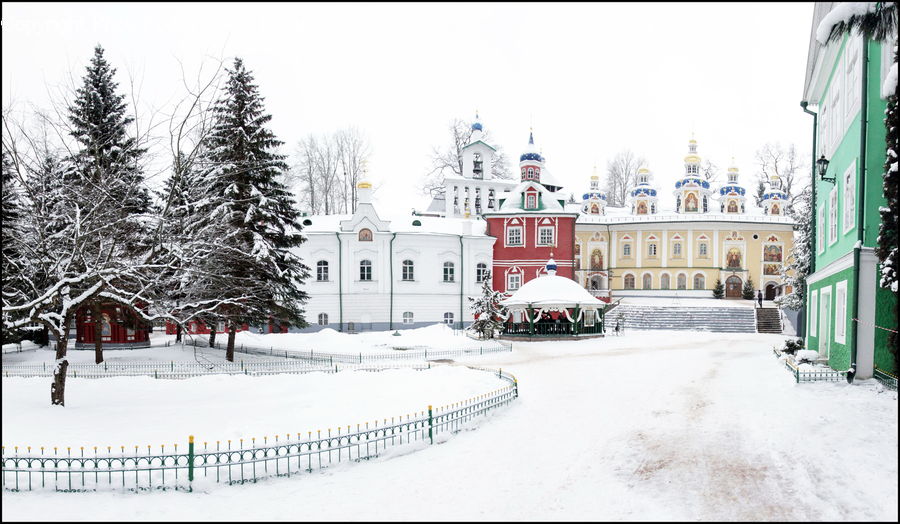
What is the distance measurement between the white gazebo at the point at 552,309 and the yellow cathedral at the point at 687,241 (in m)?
19.0

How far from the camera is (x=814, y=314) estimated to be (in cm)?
2020

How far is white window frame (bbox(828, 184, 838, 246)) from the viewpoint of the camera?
56.9 ft

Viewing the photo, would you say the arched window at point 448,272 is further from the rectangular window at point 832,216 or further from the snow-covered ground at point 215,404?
the rectangular window at point 832,216

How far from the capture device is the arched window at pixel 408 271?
3981 centimetres

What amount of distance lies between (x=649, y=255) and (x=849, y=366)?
1556 inches

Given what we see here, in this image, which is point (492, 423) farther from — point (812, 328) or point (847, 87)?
point (812, 328)

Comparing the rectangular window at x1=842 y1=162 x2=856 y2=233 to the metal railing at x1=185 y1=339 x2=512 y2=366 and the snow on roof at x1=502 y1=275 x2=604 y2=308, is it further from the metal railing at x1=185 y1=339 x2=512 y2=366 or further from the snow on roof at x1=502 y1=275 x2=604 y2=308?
the snow on roof at x1=502 y1=275 x2=604 y2=308

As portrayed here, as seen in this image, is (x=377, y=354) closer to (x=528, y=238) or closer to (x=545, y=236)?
(x=528, y=238)

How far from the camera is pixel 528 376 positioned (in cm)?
1845

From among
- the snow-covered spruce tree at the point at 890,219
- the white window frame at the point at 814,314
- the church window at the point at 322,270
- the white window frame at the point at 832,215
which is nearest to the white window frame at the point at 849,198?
the white window frame at the point at 832,215

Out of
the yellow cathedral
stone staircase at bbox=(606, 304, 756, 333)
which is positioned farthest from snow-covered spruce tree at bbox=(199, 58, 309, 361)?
the yellow cathedral

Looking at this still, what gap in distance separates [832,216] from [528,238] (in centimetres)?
2521

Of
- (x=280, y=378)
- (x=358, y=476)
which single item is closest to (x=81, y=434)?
(x=358, y=476)

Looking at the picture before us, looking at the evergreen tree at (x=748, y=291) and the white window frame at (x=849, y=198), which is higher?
the white window frame at (x=849, y=198)
